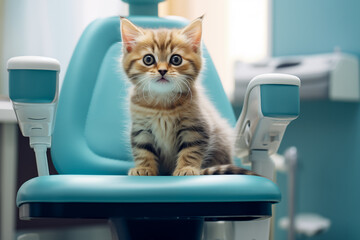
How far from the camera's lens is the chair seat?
0.92 meters

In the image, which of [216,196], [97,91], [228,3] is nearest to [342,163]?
[228,3]

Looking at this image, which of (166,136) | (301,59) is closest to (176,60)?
(166,136)

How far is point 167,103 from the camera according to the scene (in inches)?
45.9

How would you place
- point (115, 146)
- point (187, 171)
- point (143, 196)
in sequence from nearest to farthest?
1. point (143, 196)
2. point (187, 171)
3. point (115, 146)

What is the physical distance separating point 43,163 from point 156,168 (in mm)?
273

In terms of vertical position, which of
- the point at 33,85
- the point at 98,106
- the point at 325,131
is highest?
the point at 33,85

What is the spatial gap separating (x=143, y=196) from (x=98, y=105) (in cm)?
55

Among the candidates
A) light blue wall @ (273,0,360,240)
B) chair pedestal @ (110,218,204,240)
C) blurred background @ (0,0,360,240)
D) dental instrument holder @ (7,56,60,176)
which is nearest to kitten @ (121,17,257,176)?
chair pedestal @ (110,218,204,240)

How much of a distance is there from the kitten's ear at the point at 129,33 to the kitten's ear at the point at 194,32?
112 millimetres

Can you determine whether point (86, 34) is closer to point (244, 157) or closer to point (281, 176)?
point (244, 157)

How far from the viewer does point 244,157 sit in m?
1.31

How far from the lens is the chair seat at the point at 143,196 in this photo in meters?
0.92

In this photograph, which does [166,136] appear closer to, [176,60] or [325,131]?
[176,60]

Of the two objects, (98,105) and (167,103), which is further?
(98,105)
